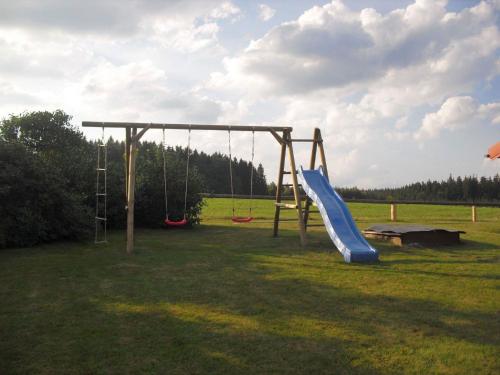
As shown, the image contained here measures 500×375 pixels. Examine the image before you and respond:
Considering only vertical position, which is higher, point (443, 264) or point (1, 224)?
point (1, 224)

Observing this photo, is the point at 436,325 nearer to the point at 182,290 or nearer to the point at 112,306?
the point at 182,290

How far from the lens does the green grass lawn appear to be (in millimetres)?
4734

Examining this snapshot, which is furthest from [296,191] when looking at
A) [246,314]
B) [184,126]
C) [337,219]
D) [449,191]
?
[449,191]

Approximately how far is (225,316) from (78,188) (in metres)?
11.9

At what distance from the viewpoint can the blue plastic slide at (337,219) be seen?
10.9m

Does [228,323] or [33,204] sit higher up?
[33,204]

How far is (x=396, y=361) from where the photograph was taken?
15.5ft

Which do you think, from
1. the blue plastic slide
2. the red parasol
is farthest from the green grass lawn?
the red parasol

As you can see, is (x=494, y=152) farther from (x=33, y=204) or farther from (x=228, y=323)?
(x=33, y=204)

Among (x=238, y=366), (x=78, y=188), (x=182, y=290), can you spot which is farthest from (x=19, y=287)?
(x=78, y=188)

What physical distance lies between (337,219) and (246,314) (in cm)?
686

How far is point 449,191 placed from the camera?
74.2 metres

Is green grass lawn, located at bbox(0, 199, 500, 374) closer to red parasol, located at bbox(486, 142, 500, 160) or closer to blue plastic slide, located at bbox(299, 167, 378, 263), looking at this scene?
blue plastic slide, located at bbox(299, 167, 378, 263)

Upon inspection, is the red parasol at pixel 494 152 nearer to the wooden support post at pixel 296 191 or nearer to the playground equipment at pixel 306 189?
the playground equipment at pixel 306 189
